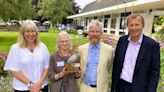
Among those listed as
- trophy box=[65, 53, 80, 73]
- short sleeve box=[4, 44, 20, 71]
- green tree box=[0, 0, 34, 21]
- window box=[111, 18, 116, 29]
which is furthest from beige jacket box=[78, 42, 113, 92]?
window box=[111, 18, 116, 29]

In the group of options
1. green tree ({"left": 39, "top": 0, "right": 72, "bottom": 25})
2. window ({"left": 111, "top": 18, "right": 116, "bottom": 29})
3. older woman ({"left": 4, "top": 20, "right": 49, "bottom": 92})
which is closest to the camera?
older woman ({"left": 4, "top": 20, "right": 49, "bottom": 92})

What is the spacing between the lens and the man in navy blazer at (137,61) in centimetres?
365

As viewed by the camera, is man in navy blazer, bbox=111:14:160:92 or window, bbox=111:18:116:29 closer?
man in navy blazer, bbox=111:14:160:92

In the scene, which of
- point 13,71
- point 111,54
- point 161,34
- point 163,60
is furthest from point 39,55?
point 161,34

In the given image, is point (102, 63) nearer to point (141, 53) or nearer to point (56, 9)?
point (141, 53)

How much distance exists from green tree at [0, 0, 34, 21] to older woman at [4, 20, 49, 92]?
23.2m

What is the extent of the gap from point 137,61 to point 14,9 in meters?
25.7

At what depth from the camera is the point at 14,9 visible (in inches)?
1110

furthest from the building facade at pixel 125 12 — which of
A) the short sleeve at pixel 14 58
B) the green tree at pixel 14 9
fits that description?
the short sleeve at pixel 14 58

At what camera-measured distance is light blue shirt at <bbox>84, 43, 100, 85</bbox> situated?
3.99 metres

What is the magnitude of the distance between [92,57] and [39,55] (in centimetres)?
70

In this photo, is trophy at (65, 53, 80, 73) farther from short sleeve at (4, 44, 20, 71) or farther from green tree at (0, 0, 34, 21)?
green tree at (0, 0, 34, 21)

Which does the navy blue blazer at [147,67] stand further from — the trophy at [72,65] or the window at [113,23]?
the window at [113,23]

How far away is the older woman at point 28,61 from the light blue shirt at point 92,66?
55 centimetres
